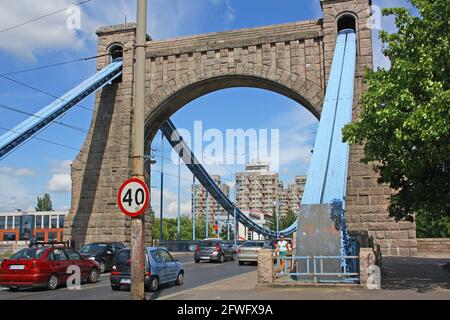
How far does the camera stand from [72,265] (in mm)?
16125

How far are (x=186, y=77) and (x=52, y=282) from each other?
1894 cm

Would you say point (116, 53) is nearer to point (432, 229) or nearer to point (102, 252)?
point (102, 252)

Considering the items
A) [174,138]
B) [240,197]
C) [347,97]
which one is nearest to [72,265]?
[347,97]

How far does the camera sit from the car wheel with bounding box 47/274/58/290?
49.0 ft

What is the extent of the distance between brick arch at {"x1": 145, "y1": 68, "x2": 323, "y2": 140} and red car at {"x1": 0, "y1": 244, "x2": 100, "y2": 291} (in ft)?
55.5

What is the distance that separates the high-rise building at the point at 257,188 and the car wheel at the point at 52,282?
467ft

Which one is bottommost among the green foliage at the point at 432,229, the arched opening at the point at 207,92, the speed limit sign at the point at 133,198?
the green foliage at the point at 432,229

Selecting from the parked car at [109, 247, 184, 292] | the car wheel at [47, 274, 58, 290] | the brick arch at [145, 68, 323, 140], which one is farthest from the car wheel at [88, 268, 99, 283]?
the brick arch at [145, 68, 323, 140]

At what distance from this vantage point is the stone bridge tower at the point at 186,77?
94.5 feet

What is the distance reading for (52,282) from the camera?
15.1m

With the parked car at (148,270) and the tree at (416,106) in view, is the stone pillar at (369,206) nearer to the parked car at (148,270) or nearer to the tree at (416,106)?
the tree at (416,106)

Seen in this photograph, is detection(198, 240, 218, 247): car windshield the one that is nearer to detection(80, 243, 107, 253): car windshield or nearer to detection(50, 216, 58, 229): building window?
detection(80, 243, 107, 253): car windshield

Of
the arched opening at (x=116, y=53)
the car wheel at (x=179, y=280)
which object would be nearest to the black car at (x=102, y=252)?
the car wheel at (x=179, y=280)
